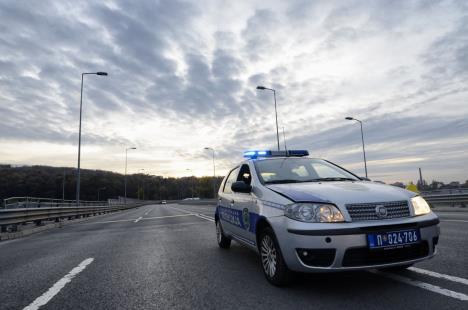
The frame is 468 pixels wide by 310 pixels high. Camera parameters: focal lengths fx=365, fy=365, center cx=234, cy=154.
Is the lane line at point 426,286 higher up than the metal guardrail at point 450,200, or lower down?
lower down

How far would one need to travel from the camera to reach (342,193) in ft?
13.4

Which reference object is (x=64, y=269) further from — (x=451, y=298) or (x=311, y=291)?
(x=451, y=298)

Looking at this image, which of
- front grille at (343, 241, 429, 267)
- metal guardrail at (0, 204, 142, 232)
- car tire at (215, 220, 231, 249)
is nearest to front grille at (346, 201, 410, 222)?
front grille at (343, 241, 429, 267)

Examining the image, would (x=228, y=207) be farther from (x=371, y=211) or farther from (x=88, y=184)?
(x=88, y=184)

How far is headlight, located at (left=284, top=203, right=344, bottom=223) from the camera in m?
3.83

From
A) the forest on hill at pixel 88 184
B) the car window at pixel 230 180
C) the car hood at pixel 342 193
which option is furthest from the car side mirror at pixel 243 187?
the forest on hill at pixel 88 184

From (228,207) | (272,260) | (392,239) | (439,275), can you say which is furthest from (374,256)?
(228,207)

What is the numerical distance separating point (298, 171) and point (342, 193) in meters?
1.42

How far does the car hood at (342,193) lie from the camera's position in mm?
A: 3953

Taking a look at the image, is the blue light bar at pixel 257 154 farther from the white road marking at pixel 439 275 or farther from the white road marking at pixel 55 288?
the white road marking at pixel 55 288

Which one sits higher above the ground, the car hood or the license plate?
the car hood

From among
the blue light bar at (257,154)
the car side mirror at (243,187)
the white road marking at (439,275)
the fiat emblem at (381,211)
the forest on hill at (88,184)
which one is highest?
the forest on hill at (88,184)

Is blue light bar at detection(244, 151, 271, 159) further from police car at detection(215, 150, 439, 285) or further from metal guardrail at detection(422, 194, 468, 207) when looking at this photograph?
metal guardrail at detection(422, 194, 468, 207)

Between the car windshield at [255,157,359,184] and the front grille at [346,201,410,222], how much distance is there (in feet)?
4.21
